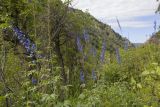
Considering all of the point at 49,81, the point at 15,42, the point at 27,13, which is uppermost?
the point at 27,13

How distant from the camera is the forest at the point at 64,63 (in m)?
4.84

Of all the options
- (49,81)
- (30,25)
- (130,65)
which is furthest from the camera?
(30,25)

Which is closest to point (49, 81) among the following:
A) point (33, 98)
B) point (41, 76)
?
point (41, 76)

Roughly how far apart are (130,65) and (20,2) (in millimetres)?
3667

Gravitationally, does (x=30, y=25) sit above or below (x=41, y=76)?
above

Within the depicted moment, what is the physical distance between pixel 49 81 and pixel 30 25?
24.5 ft

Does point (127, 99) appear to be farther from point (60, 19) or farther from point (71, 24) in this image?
point (71, 24)

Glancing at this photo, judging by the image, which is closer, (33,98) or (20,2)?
(33,98)

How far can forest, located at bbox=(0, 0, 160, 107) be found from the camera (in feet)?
15.9

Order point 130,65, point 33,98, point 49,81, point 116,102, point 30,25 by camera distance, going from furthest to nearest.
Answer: point 30,25 < point 130,65 < point 116,102 < point 33,98 < point 49,81

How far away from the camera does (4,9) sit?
38.4 ft

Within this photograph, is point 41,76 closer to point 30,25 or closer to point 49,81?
point 49,81

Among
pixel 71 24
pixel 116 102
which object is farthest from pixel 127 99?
pixel 71 24

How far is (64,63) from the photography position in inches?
552
